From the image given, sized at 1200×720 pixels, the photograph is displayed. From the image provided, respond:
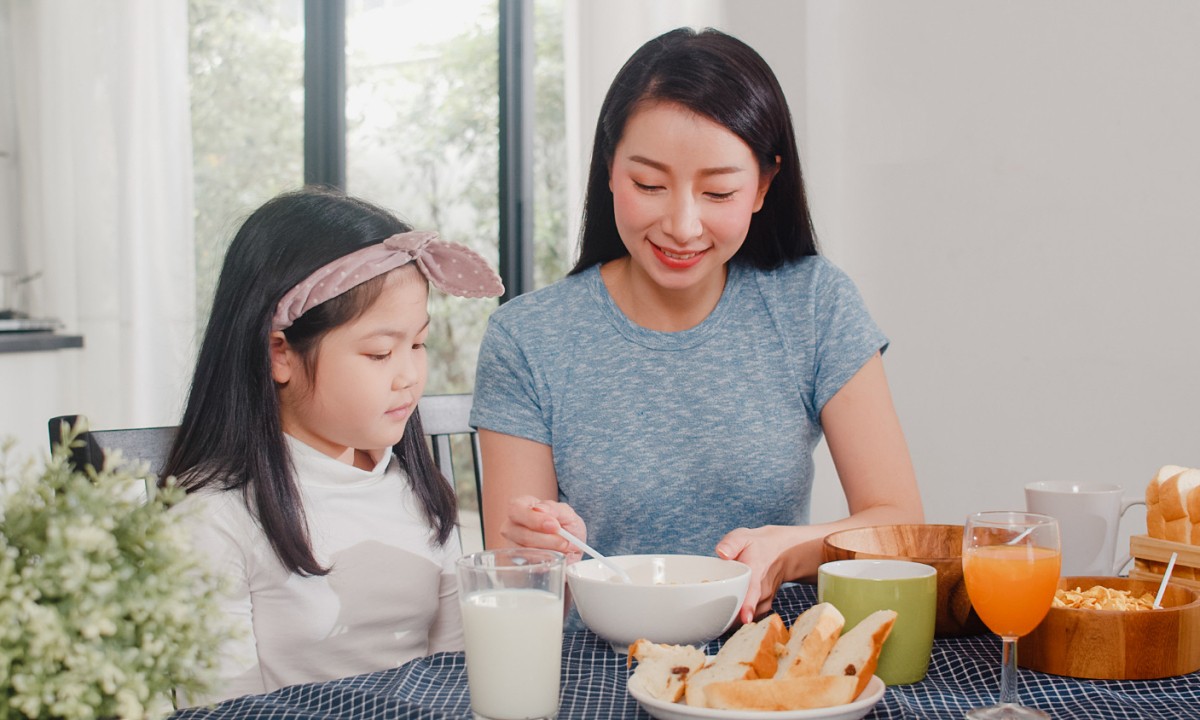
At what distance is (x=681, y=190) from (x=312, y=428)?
0.53m

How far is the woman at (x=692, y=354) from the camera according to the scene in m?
1.25

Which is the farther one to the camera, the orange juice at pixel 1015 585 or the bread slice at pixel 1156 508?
the bread slice at pixel 1156 508

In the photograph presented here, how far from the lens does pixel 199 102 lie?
9.86 ft

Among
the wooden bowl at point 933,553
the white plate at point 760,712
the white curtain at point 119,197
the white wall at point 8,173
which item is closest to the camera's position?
the white plate at point 760,712

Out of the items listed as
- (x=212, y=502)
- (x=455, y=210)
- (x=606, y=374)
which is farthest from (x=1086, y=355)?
(x=455, y=210)

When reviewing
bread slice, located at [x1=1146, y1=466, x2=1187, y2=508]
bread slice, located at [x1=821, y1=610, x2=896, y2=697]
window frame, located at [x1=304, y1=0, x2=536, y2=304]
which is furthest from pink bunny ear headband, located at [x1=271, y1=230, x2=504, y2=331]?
window frame, located at [x1=304, y1=0, x2=536, y2=304]

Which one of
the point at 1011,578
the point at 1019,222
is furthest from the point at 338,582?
the point at 1019,222

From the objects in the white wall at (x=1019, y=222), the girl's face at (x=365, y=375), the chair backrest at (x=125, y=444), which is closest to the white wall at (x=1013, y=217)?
the white wall at (x=1019, y=222)

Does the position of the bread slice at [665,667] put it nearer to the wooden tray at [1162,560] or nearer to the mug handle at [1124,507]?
the wooden tray at [1162,560]

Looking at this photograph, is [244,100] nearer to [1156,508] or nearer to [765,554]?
[765,554]

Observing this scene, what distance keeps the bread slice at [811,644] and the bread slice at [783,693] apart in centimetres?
4

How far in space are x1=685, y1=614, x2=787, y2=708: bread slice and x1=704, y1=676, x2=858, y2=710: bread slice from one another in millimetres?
22

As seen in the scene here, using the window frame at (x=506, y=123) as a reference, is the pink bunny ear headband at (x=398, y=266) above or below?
below

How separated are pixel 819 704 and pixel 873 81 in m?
1.91
